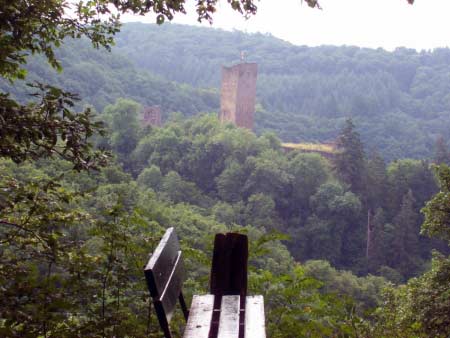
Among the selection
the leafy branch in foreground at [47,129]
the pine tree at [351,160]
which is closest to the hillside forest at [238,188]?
the leafy branch in foreground at [47,129]

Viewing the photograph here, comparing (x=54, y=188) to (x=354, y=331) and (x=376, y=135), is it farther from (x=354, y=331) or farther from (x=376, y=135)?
(x=376, y=135)

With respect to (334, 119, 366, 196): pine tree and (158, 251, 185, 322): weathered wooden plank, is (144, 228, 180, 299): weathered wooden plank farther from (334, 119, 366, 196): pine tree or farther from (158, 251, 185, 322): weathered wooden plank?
(334, 119, 366, 196): pine tree

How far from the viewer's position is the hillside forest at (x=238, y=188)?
315cm

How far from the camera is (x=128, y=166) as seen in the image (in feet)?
149

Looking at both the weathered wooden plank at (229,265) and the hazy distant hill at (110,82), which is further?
the hazy distant hill at (110,82)

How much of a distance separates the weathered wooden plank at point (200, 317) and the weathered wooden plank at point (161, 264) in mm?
172

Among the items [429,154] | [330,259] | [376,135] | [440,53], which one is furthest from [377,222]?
[440,53]

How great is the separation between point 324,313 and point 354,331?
0.58ft

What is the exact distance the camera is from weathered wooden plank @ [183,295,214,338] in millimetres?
2260

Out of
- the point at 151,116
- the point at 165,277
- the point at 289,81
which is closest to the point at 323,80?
the point at 289,81

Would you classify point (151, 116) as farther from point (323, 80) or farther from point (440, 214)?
point (440, 214)

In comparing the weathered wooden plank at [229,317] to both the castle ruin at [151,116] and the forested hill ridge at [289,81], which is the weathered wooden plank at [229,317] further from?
the forested hill ridge at [289,81]

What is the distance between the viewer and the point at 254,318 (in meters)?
2.42

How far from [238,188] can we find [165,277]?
40.7 meters
